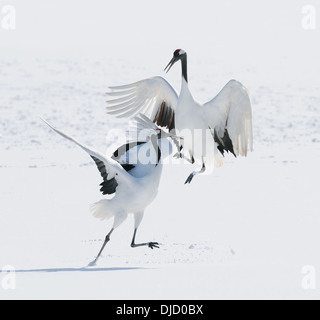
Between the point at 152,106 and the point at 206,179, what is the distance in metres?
1.59

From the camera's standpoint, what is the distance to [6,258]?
5.76m

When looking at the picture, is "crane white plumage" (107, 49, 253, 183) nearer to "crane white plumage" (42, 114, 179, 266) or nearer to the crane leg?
"crane white plumage" (42, 114, 179, 266)

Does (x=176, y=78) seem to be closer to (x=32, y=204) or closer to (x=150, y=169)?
(x=32, y=204)

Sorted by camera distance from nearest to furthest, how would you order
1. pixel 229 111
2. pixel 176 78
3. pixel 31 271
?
pixel 31 271 → pixel 229 111 → pixel 176 78

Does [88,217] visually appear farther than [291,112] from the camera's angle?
No

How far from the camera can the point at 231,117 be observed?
7246mm

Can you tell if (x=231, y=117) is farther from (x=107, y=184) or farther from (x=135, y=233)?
(x=107, y=184)

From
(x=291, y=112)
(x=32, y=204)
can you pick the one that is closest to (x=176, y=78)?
(x=291, y=112)

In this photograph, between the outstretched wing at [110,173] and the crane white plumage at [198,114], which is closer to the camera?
the outstretched wing at [110,173]

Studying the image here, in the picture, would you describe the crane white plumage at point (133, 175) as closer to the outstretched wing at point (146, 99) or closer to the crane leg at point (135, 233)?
the crane leg at point (135, 233)

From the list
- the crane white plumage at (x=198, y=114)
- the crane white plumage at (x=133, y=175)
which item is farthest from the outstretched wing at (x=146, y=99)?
the crane white plumage at (x=133, y=175)

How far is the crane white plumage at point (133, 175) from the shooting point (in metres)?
5.72

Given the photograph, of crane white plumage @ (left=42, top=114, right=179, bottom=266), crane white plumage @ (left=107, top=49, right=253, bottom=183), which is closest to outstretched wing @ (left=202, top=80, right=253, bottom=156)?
crane white plumage @ (left=107, top=49, right=253, bottom=183)

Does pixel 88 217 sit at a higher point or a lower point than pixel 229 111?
lower
